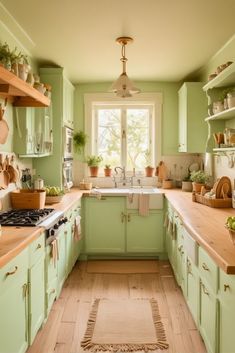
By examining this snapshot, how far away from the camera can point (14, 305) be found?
2041 millimetres

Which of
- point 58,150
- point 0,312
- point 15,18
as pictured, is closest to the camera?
point 0,312

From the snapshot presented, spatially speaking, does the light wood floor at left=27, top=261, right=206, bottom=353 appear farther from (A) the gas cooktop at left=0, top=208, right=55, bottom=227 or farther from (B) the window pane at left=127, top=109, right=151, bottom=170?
(B) the window pane at left=127, top=109, right=151, bottom=170

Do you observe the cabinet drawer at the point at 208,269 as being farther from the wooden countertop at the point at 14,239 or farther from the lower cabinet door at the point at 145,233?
the lower cabinet door at the point at 145,233

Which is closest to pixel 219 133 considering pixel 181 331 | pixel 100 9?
pixel 100 9

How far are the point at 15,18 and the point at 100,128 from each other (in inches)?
106

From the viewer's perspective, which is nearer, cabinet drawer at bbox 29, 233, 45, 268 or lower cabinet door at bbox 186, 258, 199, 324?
cabinet drawer at bbox 29, 233, 45, 268

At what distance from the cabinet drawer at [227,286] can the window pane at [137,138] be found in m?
3.66

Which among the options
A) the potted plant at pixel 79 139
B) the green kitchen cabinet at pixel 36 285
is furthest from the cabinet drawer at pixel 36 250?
the potted plant at pixel 79 139

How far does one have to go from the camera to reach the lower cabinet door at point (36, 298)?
2367mm

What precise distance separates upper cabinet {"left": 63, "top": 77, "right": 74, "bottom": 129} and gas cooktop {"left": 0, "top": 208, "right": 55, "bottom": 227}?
1739mm

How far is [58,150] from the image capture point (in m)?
4.46

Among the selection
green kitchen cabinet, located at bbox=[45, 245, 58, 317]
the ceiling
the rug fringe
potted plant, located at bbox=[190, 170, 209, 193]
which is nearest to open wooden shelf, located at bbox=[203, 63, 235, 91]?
the ceiling

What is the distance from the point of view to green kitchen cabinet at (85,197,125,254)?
463 centimetres

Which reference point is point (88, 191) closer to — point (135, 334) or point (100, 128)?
point (100, 128)
